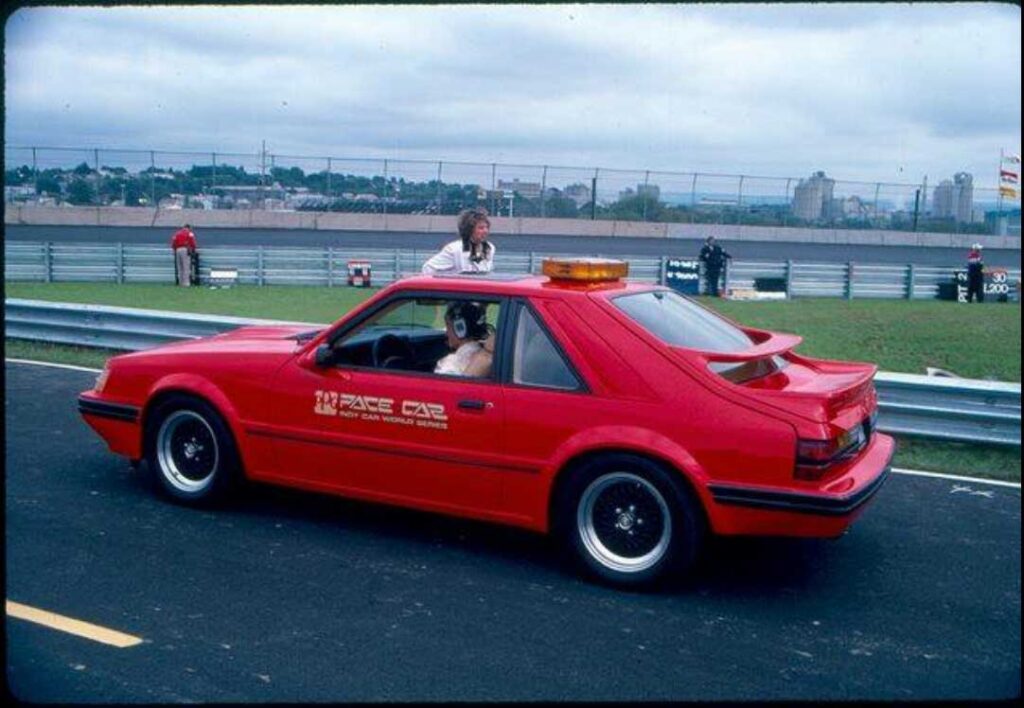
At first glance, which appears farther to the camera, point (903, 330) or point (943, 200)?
point (943, 200)

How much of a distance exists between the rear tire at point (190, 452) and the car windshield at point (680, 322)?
8.05 feet

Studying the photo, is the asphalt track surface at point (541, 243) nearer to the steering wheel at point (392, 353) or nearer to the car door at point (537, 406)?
the steering wheel at point (392, 353)

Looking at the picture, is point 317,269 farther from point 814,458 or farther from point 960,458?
point 814,458

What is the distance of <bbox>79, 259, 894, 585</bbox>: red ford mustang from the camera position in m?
5.16

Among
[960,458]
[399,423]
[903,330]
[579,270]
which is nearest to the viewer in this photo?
[399,423]

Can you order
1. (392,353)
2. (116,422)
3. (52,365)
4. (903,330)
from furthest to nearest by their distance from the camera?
(903,330) → (52,365) → (116,422) → (392,353)

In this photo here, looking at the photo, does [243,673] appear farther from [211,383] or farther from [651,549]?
[211,383]

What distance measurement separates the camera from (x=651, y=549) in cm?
539

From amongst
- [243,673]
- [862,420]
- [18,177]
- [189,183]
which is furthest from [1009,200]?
[243,673]

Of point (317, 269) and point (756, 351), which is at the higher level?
point (756, 351)

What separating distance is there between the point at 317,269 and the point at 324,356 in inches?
835

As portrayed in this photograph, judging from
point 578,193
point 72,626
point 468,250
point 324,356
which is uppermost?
point 578,193

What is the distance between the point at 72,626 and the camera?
185 inches

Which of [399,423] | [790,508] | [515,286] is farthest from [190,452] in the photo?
[790,508]
